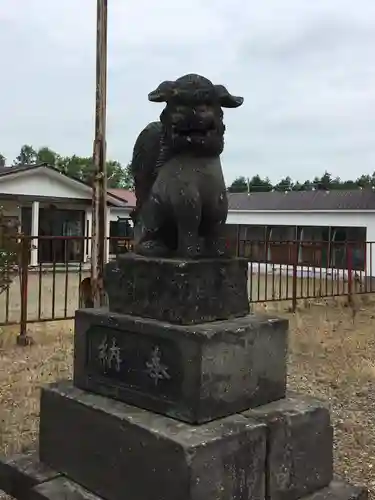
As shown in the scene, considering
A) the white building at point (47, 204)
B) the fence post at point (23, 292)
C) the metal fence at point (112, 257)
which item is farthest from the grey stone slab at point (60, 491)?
the white building at point (47, 204)

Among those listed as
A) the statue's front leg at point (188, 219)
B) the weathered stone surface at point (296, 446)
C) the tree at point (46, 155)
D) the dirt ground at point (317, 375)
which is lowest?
the dirt ground at point (317, 375)

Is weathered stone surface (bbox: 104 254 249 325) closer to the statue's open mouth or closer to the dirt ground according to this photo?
the statue's open mouth

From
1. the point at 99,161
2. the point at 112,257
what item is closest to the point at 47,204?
the point at 112,257

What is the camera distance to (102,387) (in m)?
2.67

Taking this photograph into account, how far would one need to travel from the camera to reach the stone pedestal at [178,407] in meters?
2.24

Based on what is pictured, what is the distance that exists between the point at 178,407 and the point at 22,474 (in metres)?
1.01

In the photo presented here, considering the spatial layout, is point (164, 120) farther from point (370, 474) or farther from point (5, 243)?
point (5, 243)

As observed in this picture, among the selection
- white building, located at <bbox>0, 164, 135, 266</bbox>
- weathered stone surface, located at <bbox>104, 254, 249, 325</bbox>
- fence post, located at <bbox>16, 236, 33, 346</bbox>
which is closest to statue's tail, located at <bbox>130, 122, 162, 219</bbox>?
weathered stone surface, located at <bbox>104, 254, 249, 325</bbox>

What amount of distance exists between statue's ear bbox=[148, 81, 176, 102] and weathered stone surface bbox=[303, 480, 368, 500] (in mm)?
1961

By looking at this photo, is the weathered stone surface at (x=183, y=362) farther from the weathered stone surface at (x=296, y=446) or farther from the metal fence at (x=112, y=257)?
the metal fence at (x=112, y=257)

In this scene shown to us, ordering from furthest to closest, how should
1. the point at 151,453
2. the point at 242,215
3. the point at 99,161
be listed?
1. the point at 242,215
2. the point at 99,161
3. the point at 151,453

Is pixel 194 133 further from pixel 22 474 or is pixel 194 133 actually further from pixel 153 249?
pixel 22 474

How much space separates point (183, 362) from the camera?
2.32 metres

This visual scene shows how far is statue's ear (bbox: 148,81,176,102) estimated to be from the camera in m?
2.48
